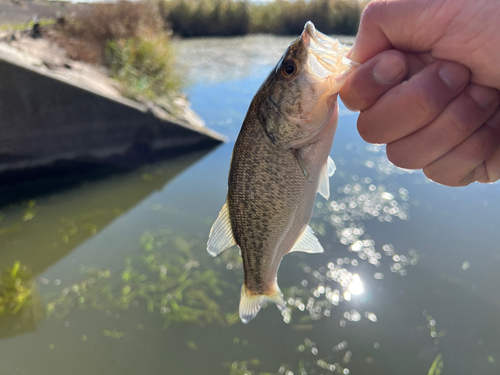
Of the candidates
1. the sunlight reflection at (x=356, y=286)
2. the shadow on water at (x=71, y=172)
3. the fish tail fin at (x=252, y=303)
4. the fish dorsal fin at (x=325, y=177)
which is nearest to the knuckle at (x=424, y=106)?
the fish dorsal fin at (x=325, y=177)

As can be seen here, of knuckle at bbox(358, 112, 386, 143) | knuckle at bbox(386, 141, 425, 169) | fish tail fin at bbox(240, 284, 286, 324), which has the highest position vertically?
knuckle at bbox(358, 112, 386, 143)

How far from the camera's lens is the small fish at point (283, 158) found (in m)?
1.43

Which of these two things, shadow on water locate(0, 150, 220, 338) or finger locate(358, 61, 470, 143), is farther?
shadow on water locate(0, 150, 220, 338)

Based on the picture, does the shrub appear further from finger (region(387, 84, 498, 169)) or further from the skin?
finger (region(387, 84, 498, 169))

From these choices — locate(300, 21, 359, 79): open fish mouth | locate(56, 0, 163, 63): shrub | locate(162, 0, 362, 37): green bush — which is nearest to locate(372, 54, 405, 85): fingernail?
locate(300, 21, 359, 79): open fish mouth

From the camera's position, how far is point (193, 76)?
12062mm

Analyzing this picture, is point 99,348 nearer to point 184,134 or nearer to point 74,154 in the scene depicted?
point 74,154

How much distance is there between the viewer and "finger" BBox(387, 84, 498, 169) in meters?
1.43

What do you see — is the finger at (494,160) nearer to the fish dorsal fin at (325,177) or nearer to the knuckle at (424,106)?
the knuckle at (424,106)

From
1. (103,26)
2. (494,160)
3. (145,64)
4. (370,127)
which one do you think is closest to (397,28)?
(370,127)

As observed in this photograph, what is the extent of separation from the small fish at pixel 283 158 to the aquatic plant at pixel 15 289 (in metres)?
3.10

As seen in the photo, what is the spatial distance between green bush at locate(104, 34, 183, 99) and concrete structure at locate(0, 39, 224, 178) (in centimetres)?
165

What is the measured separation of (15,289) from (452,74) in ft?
Result: 15.3

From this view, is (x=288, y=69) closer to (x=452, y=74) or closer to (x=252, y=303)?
(x=452, y=74)
